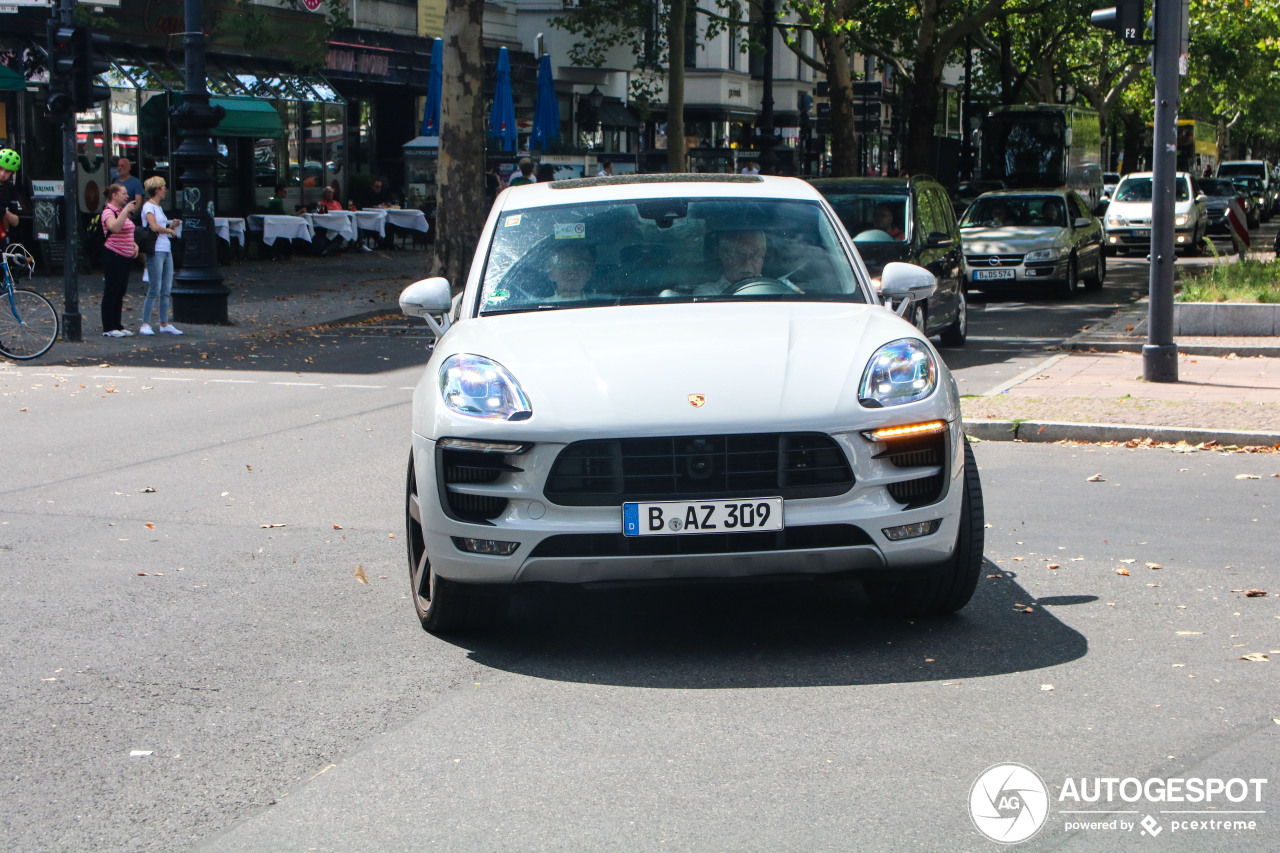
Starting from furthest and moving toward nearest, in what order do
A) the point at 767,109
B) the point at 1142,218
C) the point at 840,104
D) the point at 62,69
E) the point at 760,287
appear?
the point at 767,109, the point at 1142,218, the point at 840,104, the point at 62,69, the point at 760,287

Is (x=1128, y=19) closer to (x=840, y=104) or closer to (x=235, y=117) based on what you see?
(x=235, y=117)

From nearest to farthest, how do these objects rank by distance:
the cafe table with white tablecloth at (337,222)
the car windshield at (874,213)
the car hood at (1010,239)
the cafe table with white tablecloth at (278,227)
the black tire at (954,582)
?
the black tire at (954,582), the car windshield at (874,213), the car hood at (1010,239), the cafe table with white tablecloth at (278,227), the cafe table with white tablecloth at (337,222)

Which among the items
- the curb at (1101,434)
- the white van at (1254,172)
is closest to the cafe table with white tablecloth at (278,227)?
the curb at (1101,434)

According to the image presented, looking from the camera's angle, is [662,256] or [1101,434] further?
[1101,434]

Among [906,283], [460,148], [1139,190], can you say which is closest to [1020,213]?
[460,148]

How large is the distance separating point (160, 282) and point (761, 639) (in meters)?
14.3

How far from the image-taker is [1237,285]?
16.9m

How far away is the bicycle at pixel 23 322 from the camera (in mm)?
16188

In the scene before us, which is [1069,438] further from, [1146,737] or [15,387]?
[15,387]

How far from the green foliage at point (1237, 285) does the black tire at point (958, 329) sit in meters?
2.25

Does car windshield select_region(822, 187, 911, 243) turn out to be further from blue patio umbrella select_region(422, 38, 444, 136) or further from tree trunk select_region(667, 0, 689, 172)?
tree trunk select_region(667, 0, 689, 172)

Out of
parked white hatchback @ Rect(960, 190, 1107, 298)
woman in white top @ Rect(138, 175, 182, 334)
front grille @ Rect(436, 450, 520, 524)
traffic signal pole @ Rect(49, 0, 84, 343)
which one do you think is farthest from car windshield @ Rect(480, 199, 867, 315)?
parked white hatchback @ Rect(960, 190, 1107, 298)

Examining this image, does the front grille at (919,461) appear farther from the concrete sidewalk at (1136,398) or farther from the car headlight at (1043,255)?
the car headlight at (1043,255)

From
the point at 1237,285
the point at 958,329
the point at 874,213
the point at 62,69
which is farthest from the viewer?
the point at 62,69
